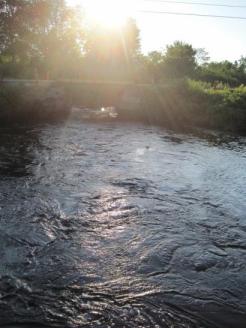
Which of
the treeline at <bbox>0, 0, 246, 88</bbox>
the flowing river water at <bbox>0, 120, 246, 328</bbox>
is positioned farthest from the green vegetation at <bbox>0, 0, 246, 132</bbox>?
the flowing river water at <bbox>0, 120, 246, 328</bbox>

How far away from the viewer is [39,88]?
94.8ft

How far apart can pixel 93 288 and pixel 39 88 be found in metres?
24.1

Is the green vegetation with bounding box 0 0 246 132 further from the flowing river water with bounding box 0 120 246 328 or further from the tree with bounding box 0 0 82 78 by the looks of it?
the flowing river water with bounding box 0 120 246 328

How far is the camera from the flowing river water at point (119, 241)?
6.45 metres

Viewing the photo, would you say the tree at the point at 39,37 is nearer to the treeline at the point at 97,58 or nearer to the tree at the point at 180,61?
the treeline at the point at 97,58

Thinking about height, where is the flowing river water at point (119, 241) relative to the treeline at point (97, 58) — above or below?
below

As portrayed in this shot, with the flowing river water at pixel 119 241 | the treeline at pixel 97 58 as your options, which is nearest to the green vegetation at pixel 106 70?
the treeline at pixel 97 58

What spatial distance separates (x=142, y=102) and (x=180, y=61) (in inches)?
1186

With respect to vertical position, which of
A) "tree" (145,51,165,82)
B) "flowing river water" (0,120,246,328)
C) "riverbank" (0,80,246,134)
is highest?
"tree" (145,51,165,82)

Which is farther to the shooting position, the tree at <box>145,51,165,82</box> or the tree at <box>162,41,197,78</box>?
the tree at <box>162,41,197,78</box>

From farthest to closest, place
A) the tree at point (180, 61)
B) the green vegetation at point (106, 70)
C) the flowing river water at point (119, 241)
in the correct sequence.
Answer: the tree at point (180, 61) → the green vegetation at point (106, 70) → the flowing river water at point (119, 241)

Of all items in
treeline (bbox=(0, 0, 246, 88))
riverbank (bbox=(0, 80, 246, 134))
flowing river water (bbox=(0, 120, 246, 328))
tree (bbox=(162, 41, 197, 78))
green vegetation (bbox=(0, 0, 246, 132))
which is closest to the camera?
flowing river water (bbox=(0, 120, 246, 328))

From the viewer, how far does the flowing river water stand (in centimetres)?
645

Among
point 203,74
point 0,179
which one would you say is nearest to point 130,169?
point 0,179
